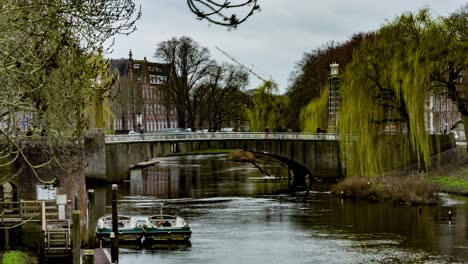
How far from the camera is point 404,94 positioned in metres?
51.8

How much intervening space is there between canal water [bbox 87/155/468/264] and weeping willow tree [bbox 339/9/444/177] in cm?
368

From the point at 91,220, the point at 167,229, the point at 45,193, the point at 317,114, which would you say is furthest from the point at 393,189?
the point at 45,193

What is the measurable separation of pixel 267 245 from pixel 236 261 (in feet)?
15.4

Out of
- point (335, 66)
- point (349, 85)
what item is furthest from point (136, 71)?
point (349, 85)

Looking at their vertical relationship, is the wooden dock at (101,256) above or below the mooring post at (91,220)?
below

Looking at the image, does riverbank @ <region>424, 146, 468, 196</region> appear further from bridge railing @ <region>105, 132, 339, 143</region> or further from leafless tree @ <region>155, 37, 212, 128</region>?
leafless tree @ <region>155, 37, 212, 128</region>

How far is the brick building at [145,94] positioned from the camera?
11419 centimetres

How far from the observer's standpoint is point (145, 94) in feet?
435

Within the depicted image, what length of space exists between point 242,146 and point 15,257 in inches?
1591

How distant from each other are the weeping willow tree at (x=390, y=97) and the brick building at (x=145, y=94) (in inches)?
2270

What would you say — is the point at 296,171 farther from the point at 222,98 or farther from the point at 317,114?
the point at 222,98

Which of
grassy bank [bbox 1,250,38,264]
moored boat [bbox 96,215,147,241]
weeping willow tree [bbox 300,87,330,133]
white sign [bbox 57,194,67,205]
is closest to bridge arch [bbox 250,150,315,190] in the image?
weeping willow tree [bbox 300,87,330,133]

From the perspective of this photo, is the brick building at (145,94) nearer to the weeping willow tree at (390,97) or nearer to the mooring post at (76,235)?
the weeping willow tree at (390,97)

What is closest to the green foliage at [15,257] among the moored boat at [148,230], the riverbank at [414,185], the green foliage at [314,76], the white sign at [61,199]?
the white sign at [61,199]
